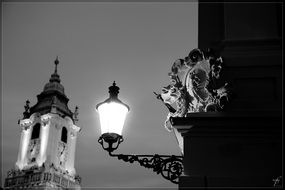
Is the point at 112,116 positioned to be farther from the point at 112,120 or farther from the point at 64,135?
the point at 64,135

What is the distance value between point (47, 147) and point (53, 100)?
18.8ft

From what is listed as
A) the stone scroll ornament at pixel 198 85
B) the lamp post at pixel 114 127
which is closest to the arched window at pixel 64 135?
the lamp post at pixel 114 127

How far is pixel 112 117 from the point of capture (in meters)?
6.78

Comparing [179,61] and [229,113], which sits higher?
[179,61]

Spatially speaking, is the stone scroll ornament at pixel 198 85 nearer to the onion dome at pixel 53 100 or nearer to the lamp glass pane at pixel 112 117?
the lamp glass pane at pixel 112 117

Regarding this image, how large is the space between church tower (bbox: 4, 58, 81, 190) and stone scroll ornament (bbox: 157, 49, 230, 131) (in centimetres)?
4984

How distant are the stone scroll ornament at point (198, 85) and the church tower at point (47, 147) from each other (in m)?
49.8

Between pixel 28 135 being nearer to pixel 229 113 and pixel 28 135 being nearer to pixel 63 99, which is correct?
pixel 63 99

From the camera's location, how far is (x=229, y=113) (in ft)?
15.7

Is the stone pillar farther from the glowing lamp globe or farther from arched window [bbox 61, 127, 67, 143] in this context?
arched window [bbox 61, 127, 67, 143]

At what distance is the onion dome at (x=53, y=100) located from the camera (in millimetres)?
58688

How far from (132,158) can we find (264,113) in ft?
7.32

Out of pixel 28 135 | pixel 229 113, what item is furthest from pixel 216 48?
pixel 28 135

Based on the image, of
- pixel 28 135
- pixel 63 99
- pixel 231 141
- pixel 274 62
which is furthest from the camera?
pixel 63 99
